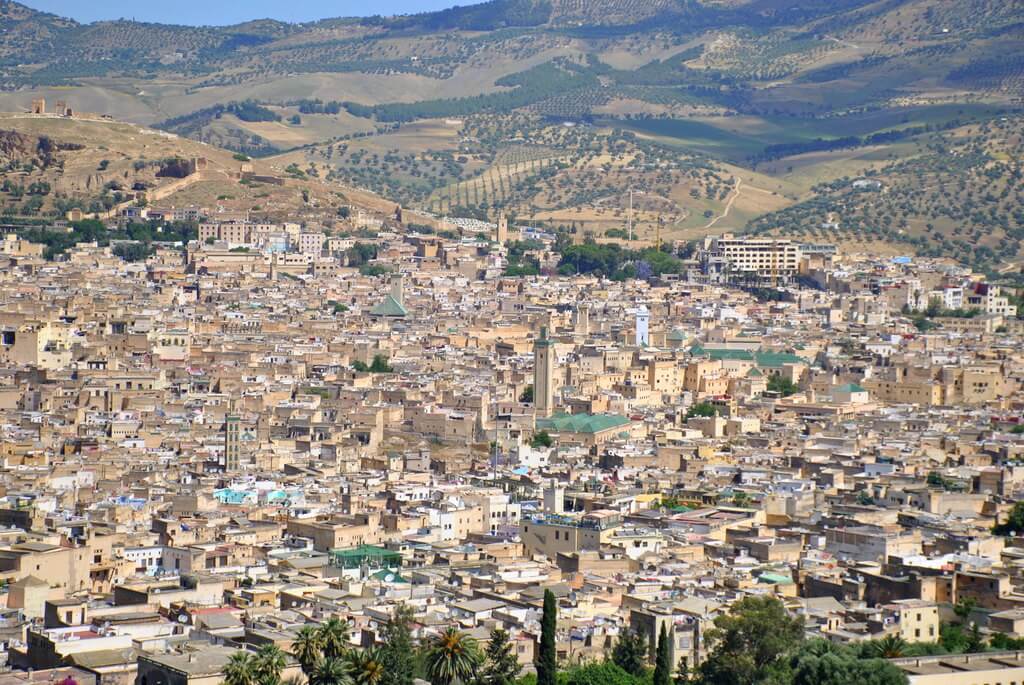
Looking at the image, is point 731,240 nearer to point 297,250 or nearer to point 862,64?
point 297,250

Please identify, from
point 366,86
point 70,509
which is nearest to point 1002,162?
point 366,86

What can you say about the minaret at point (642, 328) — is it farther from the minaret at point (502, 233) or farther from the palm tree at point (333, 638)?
the palm tree at point (333, 638)

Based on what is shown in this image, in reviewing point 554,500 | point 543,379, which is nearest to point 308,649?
point 554,500

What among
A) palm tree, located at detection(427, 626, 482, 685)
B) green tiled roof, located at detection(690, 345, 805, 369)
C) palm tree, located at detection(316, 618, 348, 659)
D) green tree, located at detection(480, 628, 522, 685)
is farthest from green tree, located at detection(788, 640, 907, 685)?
green tiled roof, located at detection(690, 345, 805, 369)

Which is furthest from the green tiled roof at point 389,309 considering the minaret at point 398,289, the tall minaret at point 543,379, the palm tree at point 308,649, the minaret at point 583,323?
the palm tree at point 308,649

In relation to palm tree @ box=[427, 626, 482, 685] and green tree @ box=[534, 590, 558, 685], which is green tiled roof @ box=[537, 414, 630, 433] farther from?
palm tree @ box=[427, 626, 482, 685]

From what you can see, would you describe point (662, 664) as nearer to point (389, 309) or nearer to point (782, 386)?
point (782, 386)
